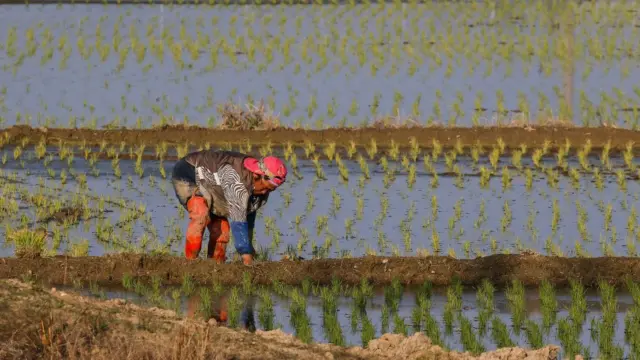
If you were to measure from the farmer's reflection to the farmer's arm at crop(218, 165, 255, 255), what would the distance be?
34 centimetres

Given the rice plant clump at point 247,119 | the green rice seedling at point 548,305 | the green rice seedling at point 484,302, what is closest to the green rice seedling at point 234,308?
the green rice seedling at point 484,302

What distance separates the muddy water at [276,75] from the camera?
1655 cm

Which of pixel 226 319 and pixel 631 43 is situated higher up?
pixel 631 43

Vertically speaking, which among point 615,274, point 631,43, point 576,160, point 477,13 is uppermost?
point 477,13

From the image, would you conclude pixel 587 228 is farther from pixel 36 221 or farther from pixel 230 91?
pixel 230 91

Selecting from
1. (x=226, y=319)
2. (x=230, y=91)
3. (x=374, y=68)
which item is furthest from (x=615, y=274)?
(x=374, y=68)

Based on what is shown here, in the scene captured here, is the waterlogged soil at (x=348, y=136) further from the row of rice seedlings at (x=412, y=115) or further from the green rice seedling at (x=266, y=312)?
the green rice seedling at (x=266, y=312)

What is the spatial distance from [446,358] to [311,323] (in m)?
1.70

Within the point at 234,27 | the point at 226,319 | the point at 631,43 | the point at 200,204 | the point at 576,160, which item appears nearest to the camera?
the point at 226,319

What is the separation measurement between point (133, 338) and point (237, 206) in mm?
2587

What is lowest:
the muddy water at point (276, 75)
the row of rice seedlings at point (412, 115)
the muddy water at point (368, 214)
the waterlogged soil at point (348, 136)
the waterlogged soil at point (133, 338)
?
the waterlogged soil at point (133, 338)

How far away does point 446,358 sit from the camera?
21.9ft

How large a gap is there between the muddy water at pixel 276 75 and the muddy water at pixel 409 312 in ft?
22.0

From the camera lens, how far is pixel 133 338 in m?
6.18
